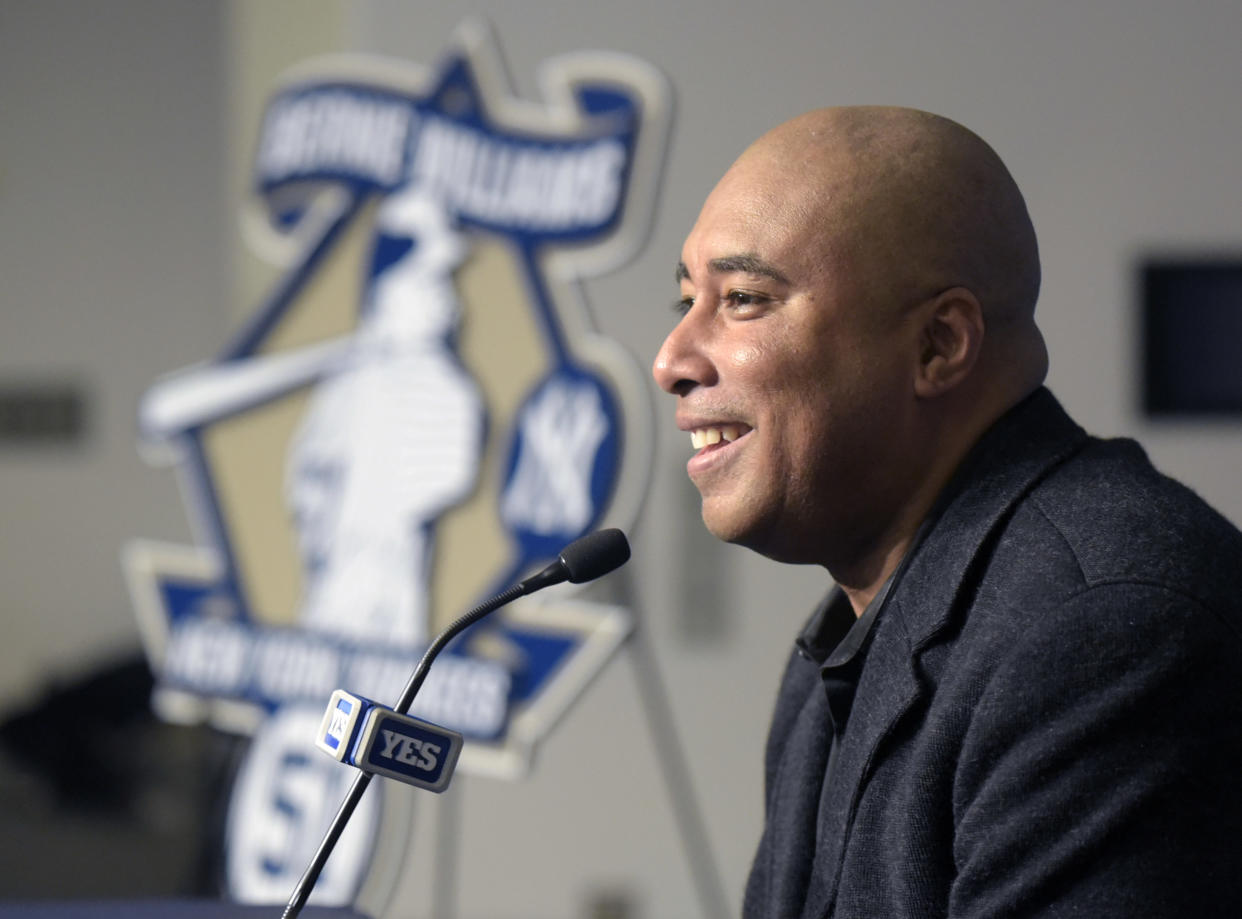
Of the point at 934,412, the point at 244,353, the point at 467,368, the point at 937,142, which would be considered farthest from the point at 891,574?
the point at 244,353

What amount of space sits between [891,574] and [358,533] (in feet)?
6.60

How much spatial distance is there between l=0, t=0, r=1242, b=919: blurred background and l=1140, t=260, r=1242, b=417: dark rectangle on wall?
0.03 ft

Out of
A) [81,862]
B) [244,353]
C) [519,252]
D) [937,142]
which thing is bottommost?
[81,862]

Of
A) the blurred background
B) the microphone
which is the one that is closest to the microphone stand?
the microphone

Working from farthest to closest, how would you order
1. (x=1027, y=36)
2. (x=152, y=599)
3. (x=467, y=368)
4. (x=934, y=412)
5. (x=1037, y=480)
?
(x=152, y=599) < (x=467, y=368) < (x=1027, y=36) < (x=934, y=412) < (x=1037, y=480)

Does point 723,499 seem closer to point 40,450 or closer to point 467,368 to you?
point 467,368

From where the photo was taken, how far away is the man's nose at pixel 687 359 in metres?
1.25

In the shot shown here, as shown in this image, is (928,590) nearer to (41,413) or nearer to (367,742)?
(367,742)

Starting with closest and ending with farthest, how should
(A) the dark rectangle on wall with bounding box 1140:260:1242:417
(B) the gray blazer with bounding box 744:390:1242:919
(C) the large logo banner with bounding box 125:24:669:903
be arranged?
(B) the gray blazer with bounding box 744:390:1242:919 → (A) the dark rectangle on wall with bounding box 1140:260:1242:417 → (C) the large logo banner with bounding box 125:24:669:903

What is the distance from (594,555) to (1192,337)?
6.63 feet

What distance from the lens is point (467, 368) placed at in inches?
117

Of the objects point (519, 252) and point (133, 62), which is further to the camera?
point (133, 62)

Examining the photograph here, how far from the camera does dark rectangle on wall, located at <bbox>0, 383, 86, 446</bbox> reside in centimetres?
323

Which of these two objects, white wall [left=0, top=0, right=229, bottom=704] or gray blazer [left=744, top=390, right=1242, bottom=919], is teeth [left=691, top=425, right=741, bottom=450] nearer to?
gray blazer [left=744, top=390, right=1242, bottom=919]
